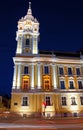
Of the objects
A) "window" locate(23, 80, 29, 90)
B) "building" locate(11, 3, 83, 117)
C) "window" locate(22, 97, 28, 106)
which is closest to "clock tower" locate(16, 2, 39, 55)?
"building" locate(11, 3, 83, 117)

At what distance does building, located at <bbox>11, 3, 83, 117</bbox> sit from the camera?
3403 centimetres

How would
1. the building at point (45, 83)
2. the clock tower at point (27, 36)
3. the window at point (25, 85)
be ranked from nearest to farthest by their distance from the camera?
1. the building at point (45, 83)
2. the window at point (25, 85)
3. the clock tower at point (27, 36)

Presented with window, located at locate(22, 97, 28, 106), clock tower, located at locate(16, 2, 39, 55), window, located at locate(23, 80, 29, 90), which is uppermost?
clock tower, located at locate(16, 2, 39, 55)

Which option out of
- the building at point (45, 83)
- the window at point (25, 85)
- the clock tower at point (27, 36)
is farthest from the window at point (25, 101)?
the clock tower at point (27, 36)

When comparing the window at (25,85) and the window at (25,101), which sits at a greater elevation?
the window at (25,85)

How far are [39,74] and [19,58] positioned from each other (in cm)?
612

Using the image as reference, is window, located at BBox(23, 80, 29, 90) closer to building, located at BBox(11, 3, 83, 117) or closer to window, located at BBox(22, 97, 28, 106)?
building, located at BBox(11, 3, 83, 117)

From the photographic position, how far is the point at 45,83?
3700 centimetres

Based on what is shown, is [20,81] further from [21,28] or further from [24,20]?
[24,20]

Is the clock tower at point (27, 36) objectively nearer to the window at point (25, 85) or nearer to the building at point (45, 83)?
the building at point (45, 83)

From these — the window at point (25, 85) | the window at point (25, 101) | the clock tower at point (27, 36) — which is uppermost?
the clock tower at point (27, 36)

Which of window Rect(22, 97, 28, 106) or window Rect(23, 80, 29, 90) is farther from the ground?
window Rect(23, 80, 29, 90)

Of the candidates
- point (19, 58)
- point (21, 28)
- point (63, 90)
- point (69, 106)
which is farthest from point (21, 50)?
point (69, 106)

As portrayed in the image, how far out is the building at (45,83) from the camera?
112ft
